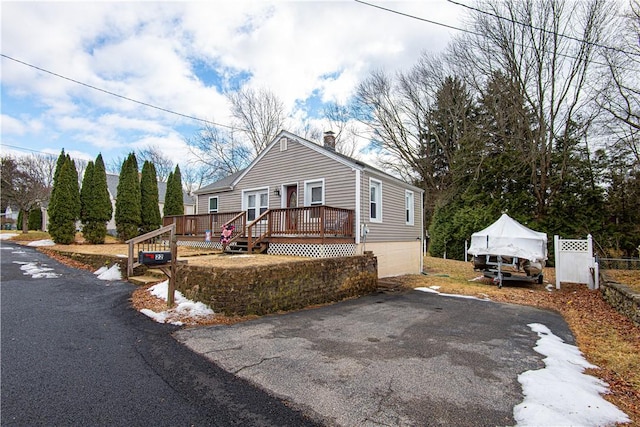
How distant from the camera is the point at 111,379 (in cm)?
346

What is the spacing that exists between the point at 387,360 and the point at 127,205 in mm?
19686

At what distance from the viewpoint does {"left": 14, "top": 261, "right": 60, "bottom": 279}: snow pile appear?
9.41 metres

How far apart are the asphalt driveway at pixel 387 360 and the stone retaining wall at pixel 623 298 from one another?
1.22 m

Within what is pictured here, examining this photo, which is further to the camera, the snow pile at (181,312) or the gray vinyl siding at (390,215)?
the gray vinyl siding at (390,215)

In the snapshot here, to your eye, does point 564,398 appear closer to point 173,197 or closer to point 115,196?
point 173,197

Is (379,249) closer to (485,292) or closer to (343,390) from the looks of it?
(485,292)

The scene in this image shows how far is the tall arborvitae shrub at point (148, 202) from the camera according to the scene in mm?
20672

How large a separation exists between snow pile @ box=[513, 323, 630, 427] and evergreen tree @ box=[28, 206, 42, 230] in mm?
39865

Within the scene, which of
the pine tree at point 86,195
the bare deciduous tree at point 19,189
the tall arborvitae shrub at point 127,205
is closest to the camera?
the pine tree at point 86,195

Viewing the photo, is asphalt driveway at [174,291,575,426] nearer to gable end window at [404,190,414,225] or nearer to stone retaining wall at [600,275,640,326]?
stone retaining wall at [600,275,640,326]

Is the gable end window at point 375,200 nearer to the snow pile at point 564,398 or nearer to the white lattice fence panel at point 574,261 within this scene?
the white lattice fence panel at point 574,261

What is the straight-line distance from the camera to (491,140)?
63.5 feet

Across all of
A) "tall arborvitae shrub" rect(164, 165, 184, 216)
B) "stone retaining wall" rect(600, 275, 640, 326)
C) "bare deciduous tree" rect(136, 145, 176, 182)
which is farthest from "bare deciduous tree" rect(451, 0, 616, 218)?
"bare deciduous tree" rect(136, 145, 176, 182)

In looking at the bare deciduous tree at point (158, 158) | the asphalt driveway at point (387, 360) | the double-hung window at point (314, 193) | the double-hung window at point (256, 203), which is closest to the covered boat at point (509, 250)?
the asphalt driveway at point (387, 360)
